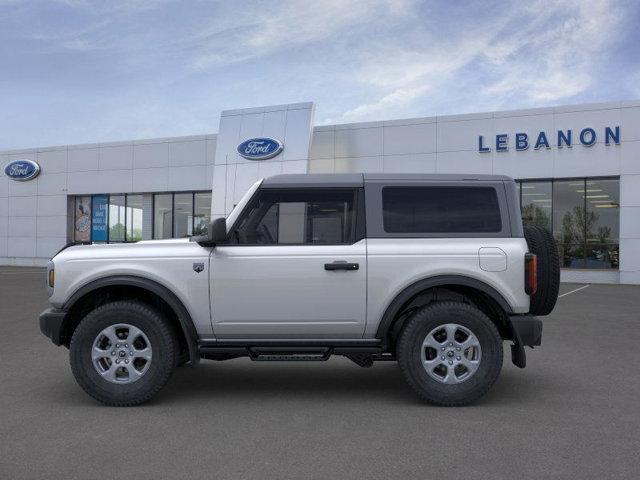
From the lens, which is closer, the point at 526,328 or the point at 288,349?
the point at 526,328

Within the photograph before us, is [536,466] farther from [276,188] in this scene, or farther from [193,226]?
[193,226]

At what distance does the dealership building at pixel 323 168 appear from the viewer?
69.9ft

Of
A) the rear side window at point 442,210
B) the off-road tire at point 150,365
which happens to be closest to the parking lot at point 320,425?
the off-road tire at point 150,365

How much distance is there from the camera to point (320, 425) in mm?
4555

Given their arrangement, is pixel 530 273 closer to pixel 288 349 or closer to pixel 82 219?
pixel 288 349

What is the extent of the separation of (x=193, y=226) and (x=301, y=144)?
7.00m

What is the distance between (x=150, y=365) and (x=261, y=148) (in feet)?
64.9

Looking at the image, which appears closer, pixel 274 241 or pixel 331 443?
pixel 331 443

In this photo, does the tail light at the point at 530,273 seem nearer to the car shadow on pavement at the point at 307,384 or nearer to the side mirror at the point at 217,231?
the car shadow on pavement at the point at 307,384

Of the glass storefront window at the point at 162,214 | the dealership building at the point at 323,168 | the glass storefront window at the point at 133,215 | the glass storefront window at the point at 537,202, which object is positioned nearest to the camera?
the dealership building at the point at 323,168

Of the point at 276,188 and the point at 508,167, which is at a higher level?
the point at 508,167

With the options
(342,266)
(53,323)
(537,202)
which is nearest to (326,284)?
(342,266)

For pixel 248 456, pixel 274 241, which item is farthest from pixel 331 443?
pixel 274 241

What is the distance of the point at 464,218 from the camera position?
5.25 meters
